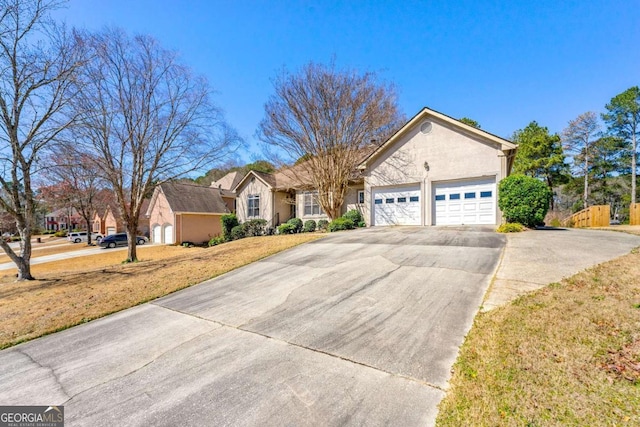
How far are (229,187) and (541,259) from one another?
3484 centimetres

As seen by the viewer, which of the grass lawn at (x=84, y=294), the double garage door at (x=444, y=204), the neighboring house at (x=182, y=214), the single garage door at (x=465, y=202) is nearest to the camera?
the grass lawn at (x=84, y=294)

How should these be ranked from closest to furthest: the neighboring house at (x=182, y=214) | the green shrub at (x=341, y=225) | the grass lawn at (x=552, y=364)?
1. the grass lawn at (x=552, y=364)
2. the green shrub at (x=341, y=225)
3. the neighboring house at (x=182, y=214)

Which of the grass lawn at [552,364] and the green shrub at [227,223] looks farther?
the green shrub at [227,223]

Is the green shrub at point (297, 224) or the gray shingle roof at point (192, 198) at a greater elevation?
the gray shingle roof at point (192, 198)

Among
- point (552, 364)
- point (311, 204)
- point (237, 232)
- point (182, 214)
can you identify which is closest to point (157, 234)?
point (182, 214)

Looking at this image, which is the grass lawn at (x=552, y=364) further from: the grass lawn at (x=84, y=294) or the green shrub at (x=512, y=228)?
the grass lawn at (x=84, y=294)

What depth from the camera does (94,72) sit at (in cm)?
1172

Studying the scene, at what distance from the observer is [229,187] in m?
36.1

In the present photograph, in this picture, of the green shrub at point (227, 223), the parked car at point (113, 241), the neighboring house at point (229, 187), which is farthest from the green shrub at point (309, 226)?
the parked car at point (113, 241)

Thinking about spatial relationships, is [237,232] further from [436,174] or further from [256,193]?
[436,174]

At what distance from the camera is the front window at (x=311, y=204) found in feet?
63.9

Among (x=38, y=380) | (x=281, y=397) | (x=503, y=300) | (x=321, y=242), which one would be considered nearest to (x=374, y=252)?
(x=321, y=242)

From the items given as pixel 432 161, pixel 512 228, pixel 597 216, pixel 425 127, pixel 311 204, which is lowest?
pixel 512 228

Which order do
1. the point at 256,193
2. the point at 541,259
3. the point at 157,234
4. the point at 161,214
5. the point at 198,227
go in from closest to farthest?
the point at 541,259 < the point at 256,193 < the point at 161,214 < the point at 198,227 < the point at 157,234
